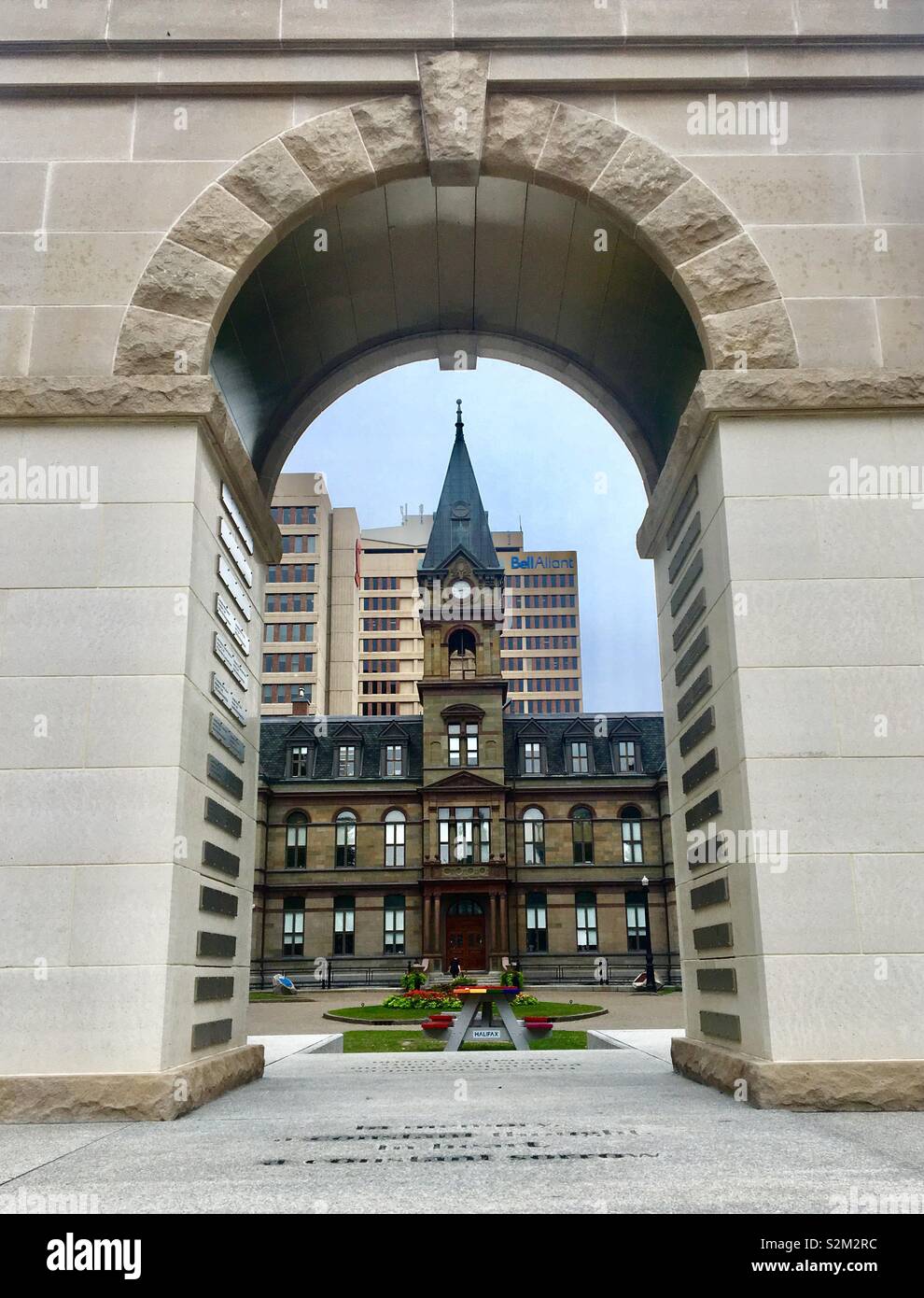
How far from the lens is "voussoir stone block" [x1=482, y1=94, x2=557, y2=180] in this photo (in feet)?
29.9

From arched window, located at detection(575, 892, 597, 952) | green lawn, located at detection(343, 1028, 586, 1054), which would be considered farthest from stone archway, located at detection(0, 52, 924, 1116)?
arched window, located at detection(575, 892, 597, 952)

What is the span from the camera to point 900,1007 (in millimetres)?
7168

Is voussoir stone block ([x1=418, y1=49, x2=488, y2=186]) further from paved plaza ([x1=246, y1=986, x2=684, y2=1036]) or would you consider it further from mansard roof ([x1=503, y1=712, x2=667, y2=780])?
mansard roof ([x1=503, y1=712, x2=667, y2=780])

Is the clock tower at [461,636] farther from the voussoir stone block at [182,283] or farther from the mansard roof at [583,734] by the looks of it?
the voussoir stone block at [182,283]

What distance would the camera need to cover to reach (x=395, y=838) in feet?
182

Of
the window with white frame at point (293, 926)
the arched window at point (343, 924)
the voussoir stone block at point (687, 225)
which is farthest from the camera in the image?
the window with white frame at point (293, 926)

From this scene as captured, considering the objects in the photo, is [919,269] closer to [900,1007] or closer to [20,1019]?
[900,1007]

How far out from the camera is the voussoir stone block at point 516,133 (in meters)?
9.12

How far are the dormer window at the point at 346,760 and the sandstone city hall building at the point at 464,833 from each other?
0.09 meters

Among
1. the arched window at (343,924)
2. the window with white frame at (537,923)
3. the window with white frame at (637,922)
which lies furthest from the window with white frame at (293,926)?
the window with white frame at (637,922)

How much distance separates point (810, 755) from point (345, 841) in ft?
163

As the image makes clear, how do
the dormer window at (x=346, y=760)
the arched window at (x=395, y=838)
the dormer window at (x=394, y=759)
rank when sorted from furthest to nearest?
the dormer window at (x=346, y=760), the dormer window at (x=394, y=759), the arched window at (x=395, y=838)

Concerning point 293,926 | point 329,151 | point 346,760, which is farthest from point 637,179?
point 346,760

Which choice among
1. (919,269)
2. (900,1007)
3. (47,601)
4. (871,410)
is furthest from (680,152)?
(900,1007)
